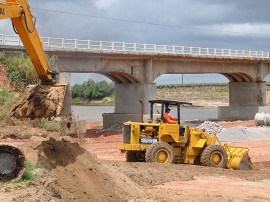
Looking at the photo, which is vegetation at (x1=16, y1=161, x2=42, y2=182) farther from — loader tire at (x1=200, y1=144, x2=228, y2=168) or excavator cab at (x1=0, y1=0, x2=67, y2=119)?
loader tire at (x1=200, y1=144, x2=228, y2=168)

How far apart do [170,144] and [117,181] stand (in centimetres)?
493

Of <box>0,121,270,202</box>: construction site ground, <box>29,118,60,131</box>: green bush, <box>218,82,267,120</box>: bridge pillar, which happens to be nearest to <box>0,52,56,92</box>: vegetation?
<box>29,118,60,131</box>: green bush

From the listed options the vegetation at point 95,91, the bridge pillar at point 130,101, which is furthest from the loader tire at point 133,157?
the vegetation at point 95,91

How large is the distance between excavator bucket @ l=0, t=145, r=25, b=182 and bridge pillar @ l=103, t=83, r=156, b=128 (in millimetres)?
32494

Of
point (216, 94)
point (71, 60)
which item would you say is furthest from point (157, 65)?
point (216, 94)

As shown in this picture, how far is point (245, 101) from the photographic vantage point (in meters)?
62.1

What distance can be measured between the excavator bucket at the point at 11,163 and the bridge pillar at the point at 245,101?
51.0 meters

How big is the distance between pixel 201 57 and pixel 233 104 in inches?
546

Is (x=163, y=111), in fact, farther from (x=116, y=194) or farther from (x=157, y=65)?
(x=157, y=65)

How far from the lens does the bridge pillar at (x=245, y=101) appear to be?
2406 inches

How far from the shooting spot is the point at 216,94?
111500 mm

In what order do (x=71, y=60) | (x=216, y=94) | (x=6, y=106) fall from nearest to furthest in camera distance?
1. (x=6, y=106)
2. (x=71, y=60)
3. (x=216, y=94)

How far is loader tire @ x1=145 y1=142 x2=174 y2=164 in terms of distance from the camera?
1841 cm

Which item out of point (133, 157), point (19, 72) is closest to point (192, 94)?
point (19, 72)
